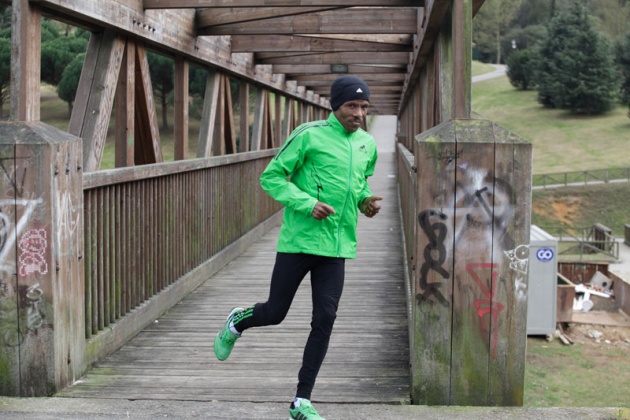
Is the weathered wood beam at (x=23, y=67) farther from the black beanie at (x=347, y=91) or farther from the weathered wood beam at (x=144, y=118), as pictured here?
the weathered wood beam at (x=144, y=118)

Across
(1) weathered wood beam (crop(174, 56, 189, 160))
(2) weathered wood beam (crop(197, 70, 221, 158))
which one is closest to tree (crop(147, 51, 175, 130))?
(2) weathered wood beam (crop(197, 70, 221, 158))

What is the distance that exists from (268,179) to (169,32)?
14.7 feet

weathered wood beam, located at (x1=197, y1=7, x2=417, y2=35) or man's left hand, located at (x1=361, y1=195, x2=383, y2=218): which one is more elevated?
weathered wood beam, located at (x1=197, y1=7, x2=417, y2=35)

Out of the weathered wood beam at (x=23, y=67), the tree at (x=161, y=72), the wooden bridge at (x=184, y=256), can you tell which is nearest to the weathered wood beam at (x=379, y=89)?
the tree at (x=161, y=72)

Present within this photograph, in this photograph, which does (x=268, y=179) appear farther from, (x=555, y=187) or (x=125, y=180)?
(x=555, y=187)

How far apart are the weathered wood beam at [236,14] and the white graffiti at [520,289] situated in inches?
197

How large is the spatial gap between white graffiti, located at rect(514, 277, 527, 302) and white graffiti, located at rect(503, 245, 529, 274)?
0.06 meters

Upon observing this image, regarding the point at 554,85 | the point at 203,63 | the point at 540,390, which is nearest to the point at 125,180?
the point at 203,63

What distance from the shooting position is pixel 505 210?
4637 millimetres

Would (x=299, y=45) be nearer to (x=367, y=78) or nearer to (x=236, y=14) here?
(x=236, y=14)

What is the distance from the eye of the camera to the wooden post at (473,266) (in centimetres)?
463

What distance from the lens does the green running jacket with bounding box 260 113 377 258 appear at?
4.27 metres

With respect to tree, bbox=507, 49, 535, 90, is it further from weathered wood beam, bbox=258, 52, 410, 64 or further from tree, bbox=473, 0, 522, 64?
weathered wood beam, bbox=258, 52, 410, 64

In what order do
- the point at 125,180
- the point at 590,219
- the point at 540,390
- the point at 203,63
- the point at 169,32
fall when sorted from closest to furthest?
the point at 125,180
the point at 169,32
the point at 203,63
the point at 540,390
the point at 590,219
